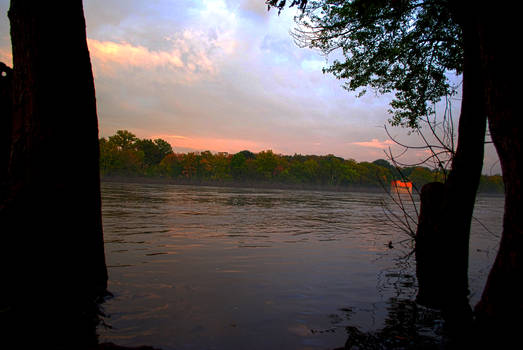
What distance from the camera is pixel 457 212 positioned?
5.00 meters

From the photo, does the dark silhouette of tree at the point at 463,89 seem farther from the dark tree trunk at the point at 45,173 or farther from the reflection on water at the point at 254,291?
the dark tree trunk at the point at 45,173

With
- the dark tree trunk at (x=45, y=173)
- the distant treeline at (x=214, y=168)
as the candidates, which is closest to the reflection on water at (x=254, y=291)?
the dark tree trunk at (x=45, y=173)

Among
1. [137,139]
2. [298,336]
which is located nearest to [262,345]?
[298,336]

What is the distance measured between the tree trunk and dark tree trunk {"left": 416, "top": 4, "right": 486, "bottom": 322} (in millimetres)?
1749

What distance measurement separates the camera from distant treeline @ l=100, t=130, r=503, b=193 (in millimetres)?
113875

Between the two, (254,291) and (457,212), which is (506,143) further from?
(254,291)

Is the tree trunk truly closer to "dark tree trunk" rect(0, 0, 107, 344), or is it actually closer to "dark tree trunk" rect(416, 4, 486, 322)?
"dark tree trunk" rect(416, 4, 486, 322)

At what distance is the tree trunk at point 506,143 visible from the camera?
275 cm

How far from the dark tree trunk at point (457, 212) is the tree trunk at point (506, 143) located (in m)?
1.75

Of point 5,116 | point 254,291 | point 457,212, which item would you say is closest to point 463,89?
point 457,212

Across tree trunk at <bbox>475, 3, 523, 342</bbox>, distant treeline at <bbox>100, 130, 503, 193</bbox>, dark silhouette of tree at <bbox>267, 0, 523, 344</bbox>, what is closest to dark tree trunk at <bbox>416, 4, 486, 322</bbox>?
dark silhouette of tree at <bbox>267, 0, 523, 344</bbox>

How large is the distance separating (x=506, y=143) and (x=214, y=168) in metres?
128

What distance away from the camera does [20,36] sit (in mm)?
3934

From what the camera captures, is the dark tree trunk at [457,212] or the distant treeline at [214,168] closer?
the dark tree trunk at [457,212]
